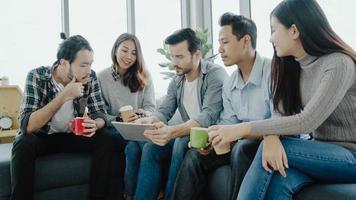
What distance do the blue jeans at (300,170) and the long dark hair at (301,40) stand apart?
22cm

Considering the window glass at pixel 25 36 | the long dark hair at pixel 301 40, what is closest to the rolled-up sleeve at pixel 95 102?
the long dark hair at pixel 301 40

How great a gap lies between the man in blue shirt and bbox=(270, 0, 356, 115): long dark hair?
0.27 meters

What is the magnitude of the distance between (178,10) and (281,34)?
3112mm

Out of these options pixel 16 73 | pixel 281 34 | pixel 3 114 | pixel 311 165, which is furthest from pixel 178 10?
pixel 311 165

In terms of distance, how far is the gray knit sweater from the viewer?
4.14 ft

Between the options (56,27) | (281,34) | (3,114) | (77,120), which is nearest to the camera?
(281,34)

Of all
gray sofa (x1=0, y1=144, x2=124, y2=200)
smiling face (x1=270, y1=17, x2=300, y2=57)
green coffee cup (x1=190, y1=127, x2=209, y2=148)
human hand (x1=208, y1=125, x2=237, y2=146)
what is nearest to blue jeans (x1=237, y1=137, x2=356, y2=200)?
human hand (x1=208, y1=125, x2=237, y2=146)

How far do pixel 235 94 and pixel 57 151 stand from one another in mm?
1053

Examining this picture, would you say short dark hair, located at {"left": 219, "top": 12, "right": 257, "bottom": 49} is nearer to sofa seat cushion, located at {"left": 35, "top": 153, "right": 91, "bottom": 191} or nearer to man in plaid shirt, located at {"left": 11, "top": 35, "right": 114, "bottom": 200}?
man in plaid shirt, located at {"left": 11, "top": 35, "right": 114, "bottom": 200}

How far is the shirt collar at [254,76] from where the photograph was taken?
1863 mm

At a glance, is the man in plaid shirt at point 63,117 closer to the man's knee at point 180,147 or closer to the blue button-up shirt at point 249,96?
the man's knee at point 180,147

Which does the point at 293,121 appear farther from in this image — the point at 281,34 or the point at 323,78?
the point at 281,34

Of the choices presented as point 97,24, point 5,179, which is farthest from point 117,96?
point 97,24

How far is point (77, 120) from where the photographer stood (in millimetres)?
1897
